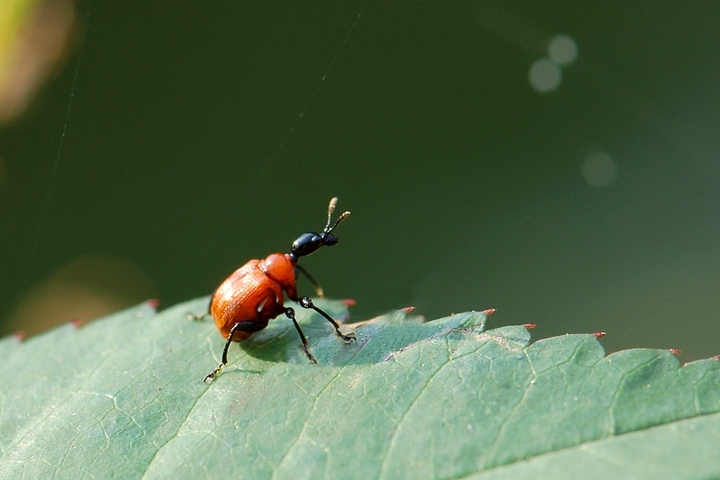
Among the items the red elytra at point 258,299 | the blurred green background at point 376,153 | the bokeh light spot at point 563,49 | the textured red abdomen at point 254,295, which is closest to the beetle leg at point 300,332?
the red elytra at point 258,299

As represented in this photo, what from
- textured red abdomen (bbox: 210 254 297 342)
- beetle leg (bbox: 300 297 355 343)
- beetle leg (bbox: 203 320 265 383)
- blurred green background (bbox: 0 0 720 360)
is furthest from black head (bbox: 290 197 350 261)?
blurred green background (bbox: 0 0 720 360)

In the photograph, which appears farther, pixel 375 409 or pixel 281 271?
pixel 281 271

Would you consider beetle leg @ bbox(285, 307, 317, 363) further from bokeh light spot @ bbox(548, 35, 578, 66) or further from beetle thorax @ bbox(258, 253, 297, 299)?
bokeh light spot @ bbox(548, 35, 578, 66)

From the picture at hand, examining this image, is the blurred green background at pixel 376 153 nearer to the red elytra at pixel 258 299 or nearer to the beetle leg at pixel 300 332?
the red elytra at pixel 258 299

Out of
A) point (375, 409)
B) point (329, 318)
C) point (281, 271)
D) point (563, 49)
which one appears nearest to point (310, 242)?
point (281, 271)

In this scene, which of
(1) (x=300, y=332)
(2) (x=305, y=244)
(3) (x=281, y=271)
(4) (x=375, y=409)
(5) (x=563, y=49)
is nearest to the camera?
(4) (x=375, y=409)

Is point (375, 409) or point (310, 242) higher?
point (375, 409)

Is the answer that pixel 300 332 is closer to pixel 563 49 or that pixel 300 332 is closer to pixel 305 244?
pixel 305 244
